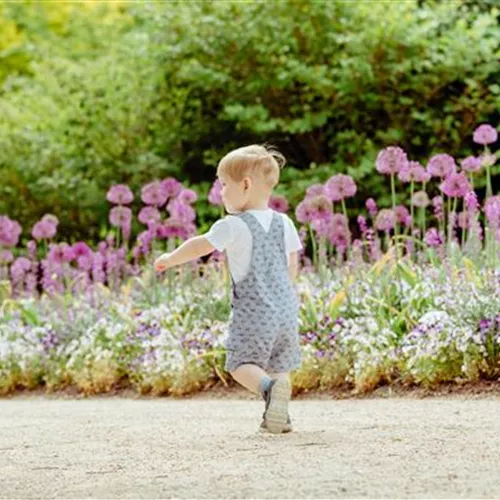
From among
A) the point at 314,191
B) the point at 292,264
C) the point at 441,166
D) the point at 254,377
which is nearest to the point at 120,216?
the point at 314,191

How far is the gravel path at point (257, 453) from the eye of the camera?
3.83 m

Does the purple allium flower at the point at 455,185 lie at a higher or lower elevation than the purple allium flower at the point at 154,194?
lower

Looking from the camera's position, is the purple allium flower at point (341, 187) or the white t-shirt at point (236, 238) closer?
the white t-shirt at point (236, 238)

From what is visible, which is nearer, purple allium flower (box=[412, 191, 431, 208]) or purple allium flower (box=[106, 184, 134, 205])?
purple allium flower (box=[412, 191, 431, 208])

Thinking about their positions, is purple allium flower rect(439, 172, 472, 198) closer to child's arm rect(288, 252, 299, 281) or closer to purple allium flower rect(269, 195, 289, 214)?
purple allium flower rect(269, 195, 289, 214)

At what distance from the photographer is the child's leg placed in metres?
5.01

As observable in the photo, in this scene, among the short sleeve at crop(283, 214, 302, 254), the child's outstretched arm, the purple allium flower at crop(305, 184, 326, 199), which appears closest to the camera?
the child's outstretched arm

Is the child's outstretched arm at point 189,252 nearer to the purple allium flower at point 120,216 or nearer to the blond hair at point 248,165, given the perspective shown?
the blond hair at point 248,165

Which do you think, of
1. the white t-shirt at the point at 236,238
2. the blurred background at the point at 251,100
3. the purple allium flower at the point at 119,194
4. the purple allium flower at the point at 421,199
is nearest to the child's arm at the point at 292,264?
the white t-shirt at the point at 236,238

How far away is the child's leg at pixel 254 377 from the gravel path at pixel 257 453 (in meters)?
0.20

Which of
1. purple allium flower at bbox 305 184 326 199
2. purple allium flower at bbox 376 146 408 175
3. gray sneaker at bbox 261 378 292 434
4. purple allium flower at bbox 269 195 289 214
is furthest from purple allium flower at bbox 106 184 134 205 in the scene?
gray sneaker at bbox 261 378 292 434

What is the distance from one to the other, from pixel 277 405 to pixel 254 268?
0.55 metres

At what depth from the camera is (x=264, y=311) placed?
5.13 m

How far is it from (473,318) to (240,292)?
1996 millimetres
